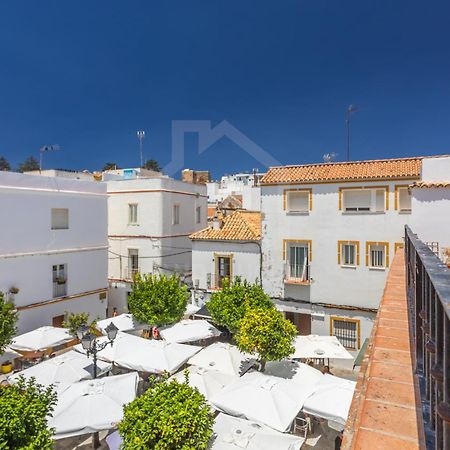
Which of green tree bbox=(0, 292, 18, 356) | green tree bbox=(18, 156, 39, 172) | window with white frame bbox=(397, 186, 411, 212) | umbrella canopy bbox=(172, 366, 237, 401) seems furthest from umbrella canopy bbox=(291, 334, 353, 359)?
green tree bbox=(18, 156, 39, 172)

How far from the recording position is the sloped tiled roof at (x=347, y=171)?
14.9 metres

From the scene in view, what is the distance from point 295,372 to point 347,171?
9427 millimetres

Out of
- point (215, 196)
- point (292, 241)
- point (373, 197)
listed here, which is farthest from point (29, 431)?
point (215, 196)

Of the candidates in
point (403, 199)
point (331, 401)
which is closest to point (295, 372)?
point (331, 401)

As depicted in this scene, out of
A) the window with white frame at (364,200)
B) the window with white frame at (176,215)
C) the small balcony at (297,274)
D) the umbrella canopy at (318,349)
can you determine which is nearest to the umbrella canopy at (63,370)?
the umbrella canopy at (318,349)

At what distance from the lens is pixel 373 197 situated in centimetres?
1541

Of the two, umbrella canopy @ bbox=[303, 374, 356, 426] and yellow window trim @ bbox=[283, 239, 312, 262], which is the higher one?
→ yellow window trim @ bbox=[283, 239, 312, 262]

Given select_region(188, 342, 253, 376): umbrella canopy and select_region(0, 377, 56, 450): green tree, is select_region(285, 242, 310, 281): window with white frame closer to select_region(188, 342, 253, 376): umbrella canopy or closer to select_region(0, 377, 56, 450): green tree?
select_region(188, 342, 253, 376): umbrella canopy

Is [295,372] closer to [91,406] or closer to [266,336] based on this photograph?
[266,336]

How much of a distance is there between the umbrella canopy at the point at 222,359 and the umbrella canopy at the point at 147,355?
354 mm

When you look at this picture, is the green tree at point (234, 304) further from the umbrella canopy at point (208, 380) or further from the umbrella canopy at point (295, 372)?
the umbrella canopy at point (208, 380)

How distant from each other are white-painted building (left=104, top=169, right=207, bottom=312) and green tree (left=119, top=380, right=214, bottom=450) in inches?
579

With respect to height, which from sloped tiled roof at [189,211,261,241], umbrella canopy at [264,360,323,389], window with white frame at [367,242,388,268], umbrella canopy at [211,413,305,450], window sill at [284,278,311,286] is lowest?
umbrella canopy at [264,360,323,389]

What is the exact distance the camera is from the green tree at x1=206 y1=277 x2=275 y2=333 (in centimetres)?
1400
